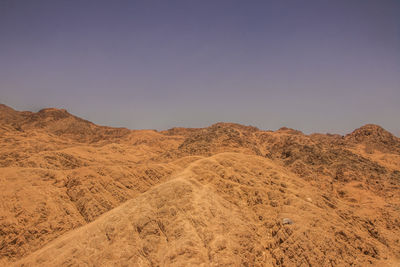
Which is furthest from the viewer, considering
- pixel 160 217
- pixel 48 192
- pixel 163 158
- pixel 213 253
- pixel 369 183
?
pixel 163 158

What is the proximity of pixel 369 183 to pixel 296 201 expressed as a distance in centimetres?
1439

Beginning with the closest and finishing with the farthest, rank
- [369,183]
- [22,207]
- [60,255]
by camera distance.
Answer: [60,255], [22,207], [369,183]

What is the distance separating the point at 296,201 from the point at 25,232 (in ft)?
49.0

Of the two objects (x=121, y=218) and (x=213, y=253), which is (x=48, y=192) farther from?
(x=213, y=253)

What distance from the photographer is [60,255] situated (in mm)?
10711

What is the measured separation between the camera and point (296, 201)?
44.4 ft

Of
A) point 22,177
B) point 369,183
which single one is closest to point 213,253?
point 22,177

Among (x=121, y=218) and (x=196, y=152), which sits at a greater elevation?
(x=196, y=152)

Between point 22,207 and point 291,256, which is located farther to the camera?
point 22,207

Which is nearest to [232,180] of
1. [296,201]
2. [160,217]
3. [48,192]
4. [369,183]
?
[296,201]

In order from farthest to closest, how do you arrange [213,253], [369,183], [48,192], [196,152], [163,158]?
1. [163,158]
2. [196,152]
3. [369,183]
4. [48,192]
5. [213,253]

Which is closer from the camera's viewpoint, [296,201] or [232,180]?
[296,201]

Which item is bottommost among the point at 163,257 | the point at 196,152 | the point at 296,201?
the point at 163,257

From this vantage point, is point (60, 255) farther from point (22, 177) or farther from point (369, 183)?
point (369, 183)
